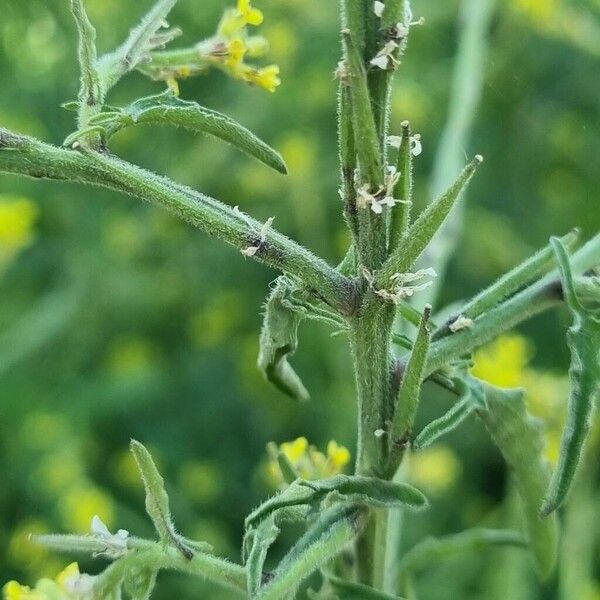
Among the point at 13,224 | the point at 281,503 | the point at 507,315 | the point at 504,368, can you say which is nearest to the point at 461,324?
the point at 507,315

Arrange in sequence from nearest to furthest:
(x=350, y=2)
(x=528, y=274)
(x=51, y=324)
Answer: (x=350, y=2), (x=528, y=274), (x=51, y=324)

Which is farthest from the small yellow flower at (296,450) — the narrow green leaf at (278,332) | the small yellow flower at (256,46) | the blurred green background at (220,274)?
the blurred green background at (220,274)

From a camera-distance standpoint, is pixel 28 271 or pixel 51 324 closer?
pixel 51 324

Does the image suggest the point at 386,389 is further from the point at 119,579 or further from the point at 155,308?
the point at 155,308

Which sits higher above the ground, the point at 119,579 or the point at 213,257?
the point at 213,257

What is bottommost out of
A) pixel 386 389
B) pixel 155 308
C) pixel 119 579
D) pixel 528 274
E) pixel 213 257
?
pixel 119 579

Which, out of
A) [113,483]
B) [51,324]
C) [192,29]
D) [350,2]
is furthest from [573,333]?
[192,29]

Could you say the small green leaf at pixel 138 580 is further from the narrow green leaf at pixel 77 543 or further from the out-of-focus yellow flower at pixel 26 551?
the out-of-focus yellow flower at pixel 26 551

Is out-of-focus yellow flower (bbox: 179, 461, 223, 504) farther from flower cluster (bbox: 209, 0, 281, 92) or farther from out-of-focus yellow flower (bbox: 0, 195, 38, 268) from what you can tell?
flower cluster (bbox: 209, 0, 281, 92)
